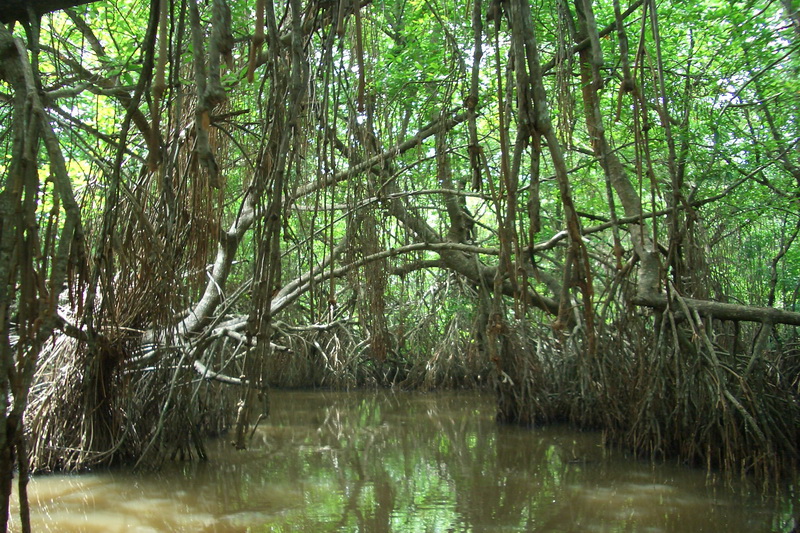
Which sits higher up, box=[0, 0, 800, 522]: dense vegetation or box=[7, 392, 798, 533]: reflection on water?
box=[0, 0, 800, 522]: dense vegetation

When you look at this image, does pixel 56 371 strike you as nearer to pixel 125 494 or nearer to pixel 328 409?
pixel 125 494

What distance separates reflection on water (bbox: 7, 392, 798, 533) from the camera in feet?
14.4

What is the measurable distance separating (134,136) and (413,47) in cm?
281

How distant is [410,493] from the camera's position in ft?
17.1

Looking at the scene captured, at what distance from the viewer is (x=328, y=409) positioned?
1038 centimetres

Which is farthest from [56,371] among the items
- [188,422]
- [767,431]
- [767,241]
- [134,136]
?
[767,241]

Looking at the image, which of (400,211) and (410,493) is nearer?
(410,493)

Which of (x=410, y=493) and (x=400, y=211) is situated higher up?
(x=400, y=211)

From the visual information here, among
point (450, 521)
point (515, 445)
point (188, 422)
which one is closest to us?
point (450, 521)

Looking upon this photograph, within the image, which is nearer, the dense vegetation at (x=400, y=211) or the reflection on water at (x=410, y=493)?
the dense vegetation at (x=400, y=211)

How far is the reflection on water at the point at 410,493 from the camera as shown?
4.38 m

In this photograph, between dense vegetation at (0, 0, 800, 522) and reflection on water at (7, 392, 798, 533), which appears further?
reflection on water at (7, 392, 798, 533)

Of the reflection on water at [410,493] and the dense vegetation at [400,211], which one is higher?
the dense vegetation at [400,211]

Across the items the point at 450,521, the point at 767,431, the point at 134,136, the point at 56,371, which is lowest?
the point at 450,521
